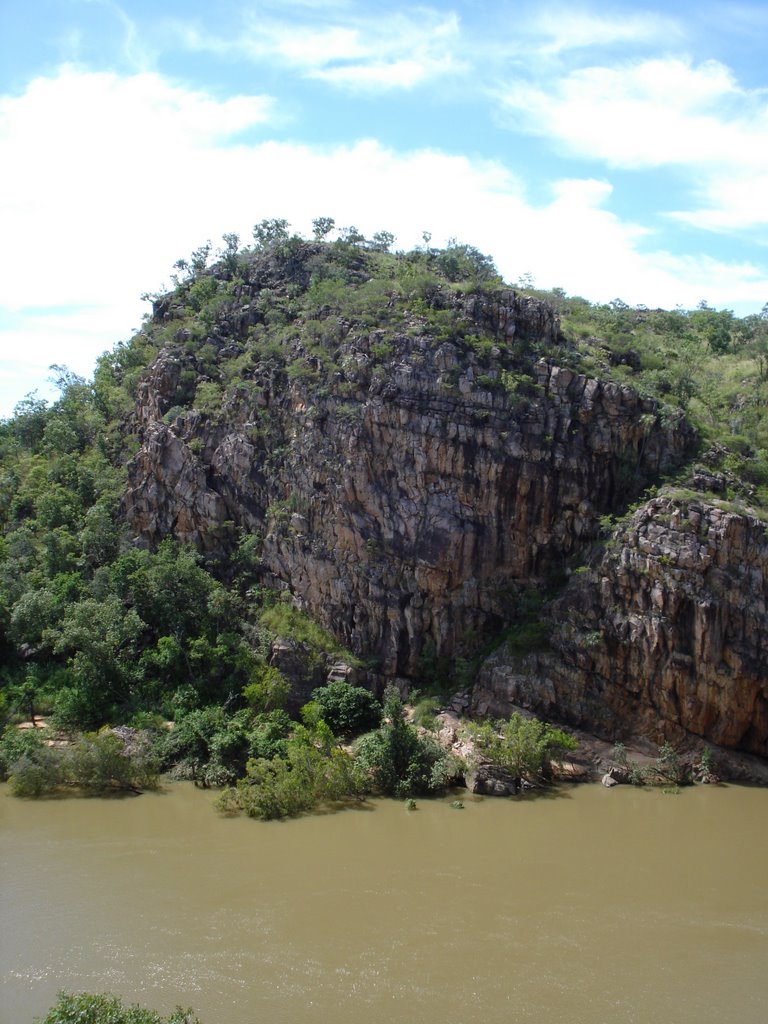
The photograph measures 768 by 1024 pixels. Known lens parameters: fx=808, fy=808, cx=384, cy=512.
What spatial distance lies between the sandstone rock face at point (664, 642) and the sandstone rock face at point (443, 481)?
2.24m

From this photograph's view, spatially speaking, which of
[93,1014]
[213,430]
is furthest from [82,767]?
[213,430]

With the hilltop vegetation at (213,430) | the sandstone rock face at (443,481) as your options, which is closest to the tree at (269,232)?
the hilltop vegetation at (213,430)

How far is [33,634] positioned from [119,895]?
14.7m

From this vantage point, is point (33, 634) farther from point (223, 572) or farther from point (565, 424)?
point (565, 424)

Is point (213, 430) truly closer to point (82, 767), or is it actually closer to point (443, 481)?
point (443, 481)

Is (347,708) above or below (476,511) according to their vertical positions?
below

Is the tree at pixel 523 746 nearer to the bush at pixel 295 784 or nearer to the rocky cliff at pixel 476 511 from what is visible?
the rocky cliff at pixel 476 511

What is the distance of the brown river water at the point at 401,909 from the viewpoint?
14.5 meters

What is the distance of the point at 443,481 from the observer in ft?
97.3

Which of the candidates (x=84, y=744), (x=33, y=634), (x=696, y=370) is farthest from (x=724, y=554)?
(x=33, y=634)

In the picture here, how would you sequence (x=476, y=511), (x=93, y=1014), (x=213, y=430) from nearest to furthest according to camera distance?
(x=93, y=1014), (x=476, y=511), (x=213, y=430)

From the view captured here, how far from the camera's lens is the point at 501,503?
1152 inches

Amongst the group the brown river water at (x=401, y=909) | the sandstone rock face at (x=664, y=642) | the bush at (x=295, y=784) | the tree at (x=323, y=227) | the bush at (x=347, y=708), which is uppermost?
the tree at (x=323, y=227)

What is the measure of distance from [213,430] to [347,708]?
1359 centimetres
